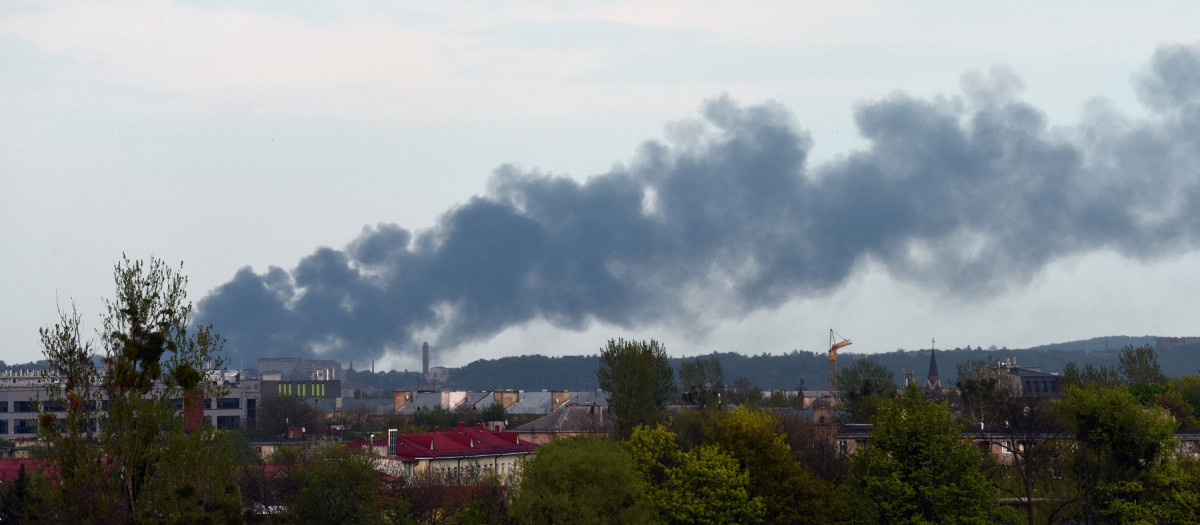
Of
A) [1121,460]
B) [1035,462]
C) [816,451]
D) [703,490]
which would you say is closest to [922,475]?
[703,490]

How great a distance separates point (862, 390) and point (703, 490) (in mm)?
93736

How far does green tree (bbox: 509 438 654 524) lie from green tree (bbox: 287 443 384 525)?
10427mm

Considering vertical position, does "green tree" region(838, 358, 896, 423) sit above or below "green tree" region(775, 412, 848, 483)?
above

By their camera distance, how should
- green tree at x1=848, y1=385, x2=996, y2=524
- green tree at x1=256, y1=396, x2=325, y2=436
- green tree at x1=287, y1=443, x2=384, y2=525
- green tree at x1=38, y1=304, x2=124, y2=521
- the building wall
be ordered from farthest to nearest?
green tree at x1=256, y1=396, x2=325, y2=436 < the building wall < green tree at x1=287, y1=443, x2=384, y2=525 < green tree at x1=848, y1=385, x2=996, y2=524 < green tree at x1=38, y1=304, x2=124, y2=521

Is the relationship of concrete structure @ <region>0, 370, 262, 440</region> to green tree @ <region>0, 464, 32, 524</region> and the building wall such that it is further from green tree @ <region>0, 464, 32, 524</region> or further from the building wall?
green tree @ <region>0, 464, 32, 524</region>

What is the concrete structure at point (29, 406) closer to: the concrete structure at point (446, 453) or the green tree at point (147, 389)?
the concrete structure at point (446, 453)

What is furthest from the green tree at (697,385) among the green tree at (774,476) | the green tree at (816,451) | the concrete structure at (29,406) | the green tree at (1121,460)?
the green tree at (1121,460)

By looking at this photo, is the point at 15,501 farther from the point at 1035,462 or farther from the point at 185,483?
the point at 1035,462

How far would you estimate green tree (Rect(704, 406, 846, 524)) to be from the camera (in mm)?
70812

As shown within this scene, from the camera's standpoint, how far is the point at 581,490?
6844 cm

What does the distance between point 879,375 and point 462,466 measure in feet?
269

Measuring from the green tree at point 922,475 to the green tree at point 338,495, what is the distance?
102 feet

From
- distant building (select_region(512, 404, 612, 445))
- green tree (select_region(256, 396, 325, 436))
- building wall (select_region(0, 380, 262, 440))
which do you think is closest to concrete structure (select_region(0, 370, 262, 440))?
building wall (select_region(0, 380, 262, 440))

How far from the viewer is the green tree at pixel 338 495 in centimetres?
7225
